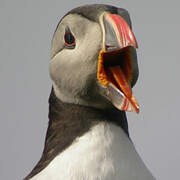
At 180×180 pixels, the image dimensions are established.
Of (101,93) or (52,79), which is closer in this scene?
(101,93)

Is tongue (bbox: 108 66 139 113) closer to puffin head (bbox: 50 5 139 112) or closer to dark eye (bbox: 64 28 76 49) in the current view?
puffin head (bbox: 50 5 139 112)

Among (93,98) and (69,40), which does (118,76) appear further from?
(69,40)

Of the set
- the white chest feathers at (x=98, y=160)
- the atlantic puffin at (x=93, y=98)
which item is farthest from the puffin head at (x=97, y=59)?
the white chest feathers at (x=98, y=160)

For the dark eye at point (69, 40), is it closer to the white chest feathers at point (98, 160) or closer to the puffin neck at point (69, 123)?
the puffin neck at point (69, 123)

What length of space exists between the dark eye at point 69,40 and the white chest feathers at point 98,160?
0.67 meters

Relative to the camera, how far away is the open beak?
3449mm

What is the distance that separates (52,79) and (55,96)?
0.51 feet

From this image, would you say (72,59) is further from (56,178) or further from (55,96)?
(56,178)

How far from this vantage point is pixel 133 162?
3.71 m

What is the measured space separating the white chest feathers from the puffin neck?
0.06 metres

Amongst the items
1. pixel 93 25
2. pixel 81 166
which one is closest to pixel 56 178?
pixel 81 166

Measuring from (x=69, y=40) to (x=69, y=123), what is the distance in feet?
2.20

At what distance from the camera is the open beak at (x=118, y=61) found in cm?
345

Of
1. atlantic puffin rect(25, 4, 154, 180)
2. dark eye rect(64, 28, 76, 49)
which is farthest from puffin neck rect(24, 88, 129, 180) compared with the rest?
dark eye rect(64, 28, 76, 49)
